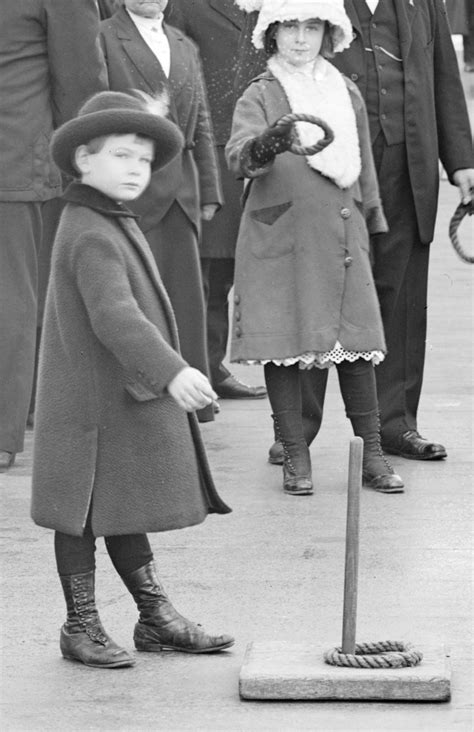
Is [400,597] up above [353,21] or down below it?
below

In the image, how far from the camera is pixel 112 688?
4434mm

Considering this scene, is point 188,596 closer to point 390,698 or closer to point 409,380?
point 390,698

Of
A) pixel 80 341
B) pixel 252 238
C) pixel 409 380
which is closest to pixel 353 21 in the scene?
pixel 252 238

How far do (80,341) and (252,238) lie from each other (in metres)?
2.06

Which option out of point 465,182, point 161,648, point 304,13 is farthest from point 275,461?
point 161,648

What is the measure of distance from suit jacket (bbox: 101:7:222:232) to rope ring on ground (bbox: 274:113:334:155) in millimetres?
1152

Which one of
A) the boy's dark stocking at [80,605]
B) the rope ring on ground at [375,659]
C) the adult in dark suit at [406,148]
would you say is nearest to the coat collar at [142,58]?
A: the adult in dark suit at [406,148]

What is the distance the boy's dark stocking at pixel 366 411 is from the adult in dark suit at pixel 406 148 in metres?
0.51

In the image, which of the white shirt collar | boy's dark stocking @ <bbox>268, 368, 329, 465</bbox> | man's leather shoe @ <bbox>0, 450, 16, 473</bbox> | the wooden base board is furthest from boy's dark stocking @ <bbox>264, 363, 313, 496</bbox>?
the wooden base board

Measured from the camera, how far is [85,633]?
182 inches

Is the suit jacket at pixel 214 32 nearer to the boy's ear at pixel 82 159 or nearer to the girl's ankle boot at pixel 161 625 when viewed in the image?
the boy's ear at pixel 82 159

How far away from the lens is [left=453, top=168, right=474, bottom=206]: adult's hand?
714 centimetres

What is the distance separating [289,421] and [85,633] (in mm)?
2091

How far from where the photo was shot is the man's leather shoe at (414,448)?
7.06 metres
